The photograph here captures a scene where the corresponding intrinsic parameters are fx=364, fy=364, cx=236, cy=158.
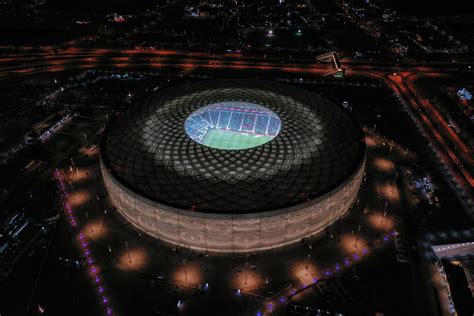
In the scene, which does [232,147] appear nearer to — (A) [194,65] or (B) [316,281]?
(B) [316,281]

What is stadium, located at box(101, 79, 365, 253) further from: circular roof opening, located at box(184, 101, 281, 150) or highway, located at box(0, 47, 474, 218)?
highway, located at box(0, 47, 474, 218)

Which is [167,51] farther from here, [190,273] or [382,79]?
[190,273]

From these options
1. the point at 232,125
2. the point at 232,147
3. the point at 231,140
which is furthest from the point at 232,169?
the point at 232,125

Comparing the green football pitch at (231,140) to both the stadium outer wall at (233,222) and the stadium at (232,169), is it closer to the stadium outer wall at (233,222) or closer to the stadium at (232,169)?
the stadium at (232,169)

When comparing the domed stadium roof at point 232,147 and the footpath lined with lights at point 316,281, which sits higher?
the domed stadium roof at point 232,147

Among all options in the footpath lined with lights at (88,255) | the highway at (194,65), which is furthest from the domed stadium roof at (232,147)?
the highway at (194,65)

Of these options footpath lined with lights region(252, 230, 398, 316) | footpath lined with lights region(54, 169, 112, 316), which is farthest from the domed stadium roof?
footpath lined with lights region(54, 169, 112, 316)
